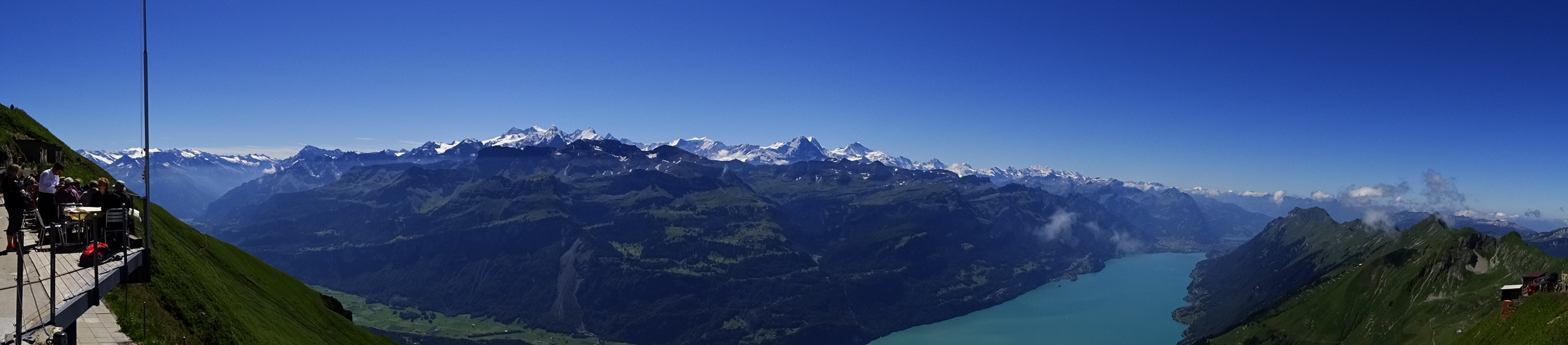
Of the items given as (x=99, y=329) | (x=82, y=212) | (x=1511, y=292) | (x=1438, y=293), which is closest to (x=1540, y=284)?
(x=1511, y=292)

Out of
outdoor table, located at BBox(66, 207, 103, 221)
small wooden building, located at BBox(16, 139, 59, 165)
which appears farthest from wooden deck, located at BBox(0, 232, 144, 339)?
small wooden building, located at BBox(16, 139, 59, 165)

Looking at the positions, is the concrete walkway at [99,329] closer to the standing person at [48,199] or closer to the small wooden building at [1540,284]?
the standing person at [48,199]

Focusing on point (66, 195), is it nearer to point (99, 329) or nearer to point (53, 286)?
point (99, 329)

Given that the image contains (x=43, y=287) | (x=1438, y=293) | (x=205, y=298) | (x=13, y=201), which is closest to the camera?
(x=43, y=287)

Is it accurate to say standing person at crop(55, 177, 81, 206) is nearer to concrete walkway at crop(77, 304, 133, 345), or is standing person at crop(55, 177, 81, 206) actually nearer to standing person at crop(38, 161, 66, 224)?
standing person at crop(38, 161, 66, 224)

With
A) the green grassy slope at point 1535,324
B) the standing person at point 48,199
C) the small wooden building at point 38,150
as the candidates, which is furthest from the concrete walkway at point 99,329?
the green grassy slope at point 1535,324

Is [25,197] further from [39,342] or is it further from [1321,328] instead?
[1321,328]
